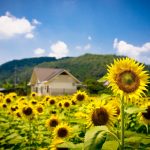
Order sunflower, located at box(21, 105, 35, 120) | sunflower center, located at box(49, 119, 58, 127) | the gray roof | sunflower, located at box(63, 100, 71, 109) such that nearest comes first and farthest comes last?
sunflower center, located at box(49, 119, 58, 127) → sunflower, located at box(21, 105, 35, 120) → sunflower, located at box(63, 100, 71, 109) → the gray roof

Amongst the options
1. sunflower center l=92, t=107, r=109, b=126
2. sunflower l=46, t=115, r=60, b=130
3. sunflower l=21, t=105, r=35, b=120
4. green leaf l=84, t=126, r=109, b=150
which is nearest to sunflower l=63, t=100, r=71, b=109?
sunflower l=21, t=105, r=35, b=120

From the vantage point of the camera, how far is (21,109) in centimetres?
805

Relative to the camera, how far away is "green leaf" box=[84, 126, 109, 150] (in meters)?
2.18

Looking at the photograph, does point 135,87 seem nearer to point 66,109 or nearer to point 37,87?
point 66,109

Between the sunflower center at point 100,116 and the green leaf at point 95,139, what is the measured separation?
1.18 meters

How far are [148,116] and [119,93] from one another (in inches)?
44.4

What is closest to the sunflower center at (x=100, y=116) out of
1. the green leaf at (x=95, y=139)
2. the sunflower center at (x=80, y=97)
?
the green leaf at (x=95, y=139)

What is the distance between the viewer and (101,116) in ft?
11.6

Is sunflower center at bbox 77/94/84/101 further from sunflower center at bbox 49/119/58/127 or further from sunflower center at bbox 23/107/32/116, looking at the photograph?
sunflower center at bbox 49/119/58/127

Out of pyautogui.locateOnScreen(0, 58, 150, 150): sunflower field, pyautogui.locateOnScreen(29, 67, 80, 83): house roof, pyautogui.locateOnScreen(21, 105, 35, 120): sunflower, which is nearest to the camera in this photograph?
pyautogui.locateOnScreen(0, 58, 150, 150): sunflower field

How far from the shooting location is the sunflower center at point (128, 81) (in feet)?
9.60

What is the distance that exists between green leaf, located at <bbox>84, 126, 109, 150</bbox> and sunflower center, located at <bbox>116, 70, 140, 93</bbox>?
69 centimetres

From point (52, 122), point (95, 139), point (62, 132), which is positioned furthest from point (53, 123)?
point (95, 139)

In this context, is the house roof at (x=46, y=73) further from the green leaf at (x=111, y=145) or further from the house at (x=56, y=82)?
the green leaf at (x=111, y=145)
